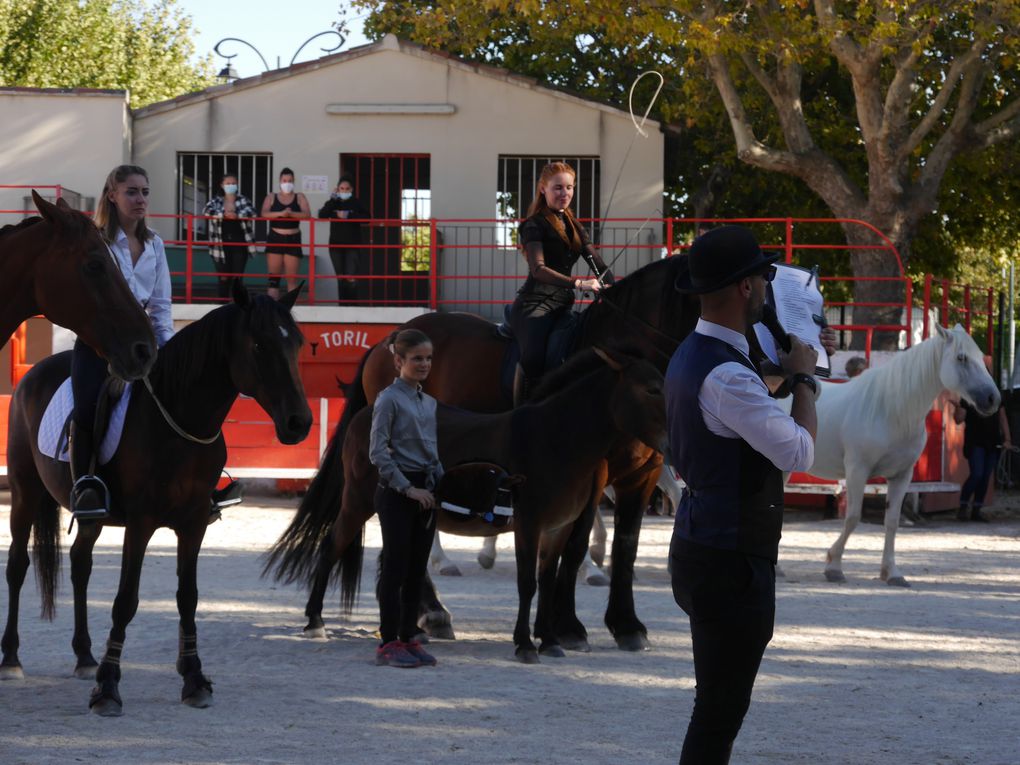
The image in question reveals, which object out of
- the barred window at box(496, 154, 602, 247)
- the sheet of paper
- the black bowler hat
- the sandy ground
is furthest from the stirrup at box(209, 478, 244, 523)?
the barred window at box(496, 154, 602, 247)

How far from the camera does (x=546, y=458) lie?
24.4 feet

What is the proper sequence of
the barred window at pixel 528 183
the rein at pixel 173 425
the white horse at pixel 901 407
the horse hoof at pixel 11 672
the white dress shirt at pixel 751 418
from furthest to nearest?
the barred window at pixel 528 183
the white horse at pixel 901 407
the horse hoof at pixel 11 672
the rein at pixel 173 425
the white dress shirt at pixel 751 418

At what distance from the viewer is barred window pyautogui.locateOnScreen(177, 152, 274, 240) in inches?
862

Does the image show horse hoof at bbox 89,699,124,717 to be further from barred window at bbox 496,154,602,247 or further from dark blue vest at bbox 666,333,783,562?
barred window at bbox 496,154,602,247

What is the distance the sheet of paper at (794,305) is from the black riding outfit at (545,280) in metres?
2.26

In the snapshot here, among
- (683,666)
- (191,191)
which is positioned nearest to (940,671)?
(683,666)

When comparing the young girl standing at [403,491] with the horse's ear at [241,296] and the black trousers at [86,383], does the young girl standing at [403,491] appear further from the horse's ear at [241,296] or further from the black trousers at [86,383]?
the black trousers at [86,383]

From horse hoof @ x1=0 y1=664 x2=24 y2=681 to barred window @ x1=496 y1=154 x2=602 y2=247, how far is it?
1592 centimetres

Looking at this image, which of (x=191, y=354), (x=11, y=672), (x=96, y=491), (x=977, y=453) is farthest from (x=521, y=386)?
(x=977, y=453)

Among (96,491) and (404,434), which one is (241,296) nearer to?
(96,491)

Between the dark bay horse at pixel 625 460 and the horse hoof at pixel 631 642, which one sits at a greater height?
the dark bay horse at pixel 625 460

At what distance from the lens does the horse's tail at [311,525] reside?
8.05m

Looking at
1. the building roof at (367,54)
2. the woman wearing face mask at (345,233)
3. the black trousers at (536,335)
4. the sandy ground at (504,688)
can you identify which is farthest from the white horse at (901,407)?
the building roof at (367,54)

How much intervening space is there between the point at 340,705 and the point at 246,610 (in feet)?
9.52
